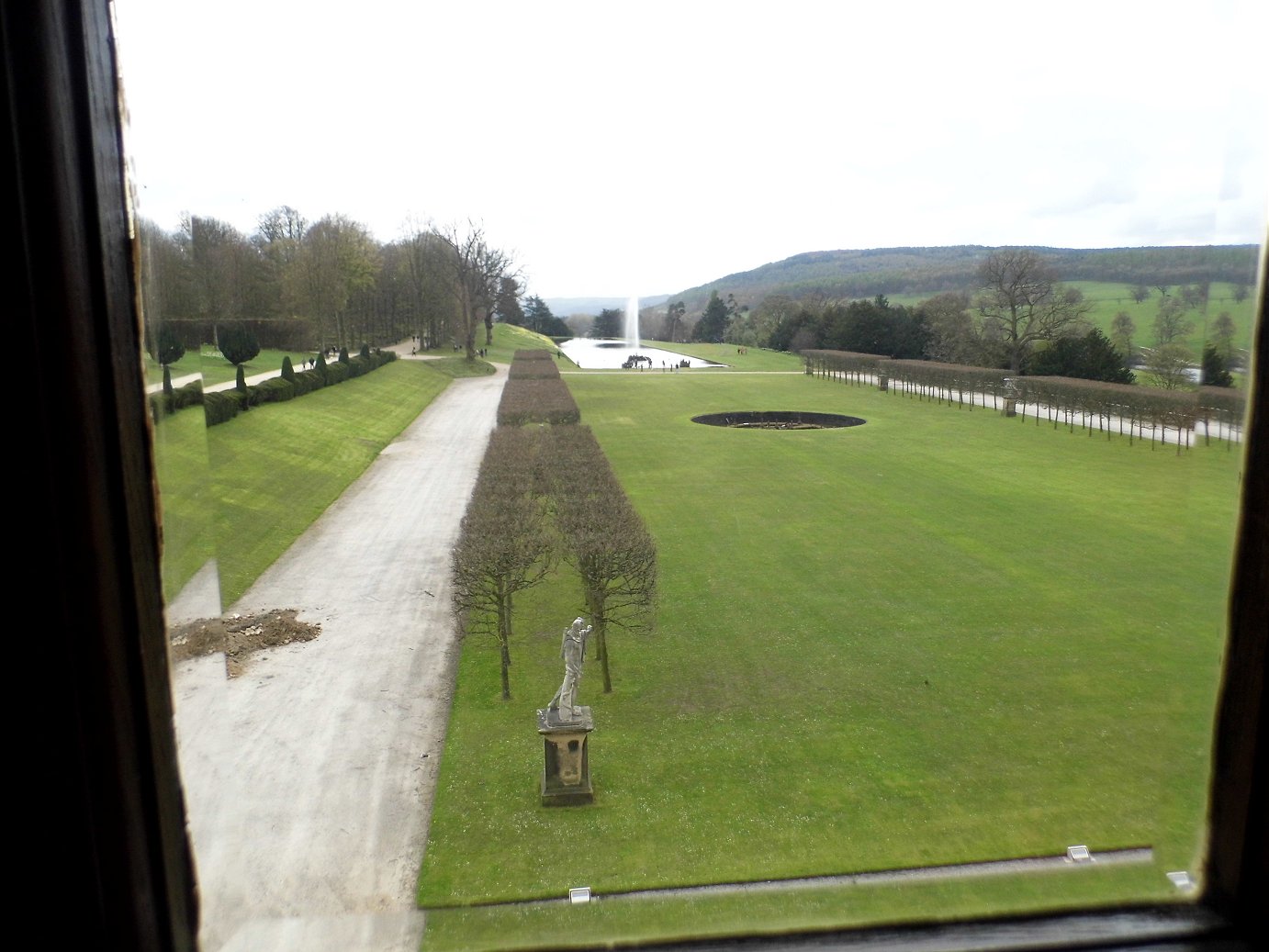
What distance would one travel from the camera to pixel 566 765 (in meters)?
7.28

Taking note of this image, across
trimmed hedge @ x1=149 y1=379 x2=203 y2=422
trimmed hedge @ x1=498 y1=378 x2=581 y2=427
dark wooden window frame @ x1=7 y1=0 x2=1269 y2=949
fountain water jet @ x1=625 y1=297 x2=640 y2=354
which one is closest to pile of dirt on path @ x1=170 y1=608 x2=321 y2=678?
trimmed hedge @ x1=149 y1=379 x2=203 y2=422

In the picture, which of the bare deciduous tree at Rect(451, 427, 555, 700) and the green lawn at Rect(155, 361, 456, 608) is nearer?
the green lawn at Rect(155, 361, 456, 608)

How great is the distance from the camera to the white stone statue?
7.27 metres

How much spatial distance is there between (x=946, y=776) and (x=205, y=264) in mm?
7260

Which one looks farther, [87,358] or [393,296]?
[393,296]

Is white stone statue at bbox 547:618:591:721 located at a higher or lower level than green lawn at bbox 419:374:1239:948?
higher

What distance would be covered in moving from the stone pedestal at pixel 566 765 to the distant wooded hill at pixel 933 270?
5038 millimetres

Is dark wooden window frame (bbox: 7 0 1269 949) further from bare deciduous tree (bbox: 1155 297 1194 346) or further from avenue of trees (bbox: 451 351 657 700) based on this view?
avenue of trees (bbox: 451 351 657 700)

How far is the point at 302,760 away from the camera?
24.4 ft

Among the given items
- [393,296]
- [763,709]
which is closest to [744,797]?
[763,709]

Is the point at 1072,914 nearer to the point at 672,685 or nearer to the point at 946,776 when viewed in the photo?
the point at 946,776

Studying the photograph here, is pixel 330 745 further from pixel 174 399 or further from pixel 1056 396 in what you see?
pixel 1056 396

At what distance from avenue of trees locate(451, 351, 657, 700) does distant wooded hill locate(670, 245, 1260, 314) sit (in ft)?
18.6

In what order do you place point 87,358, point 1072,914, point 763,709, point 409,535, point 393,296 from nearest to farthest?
point 87,358 < point 1072,914 < point 763,709 < point 409,535 < point 393,296
